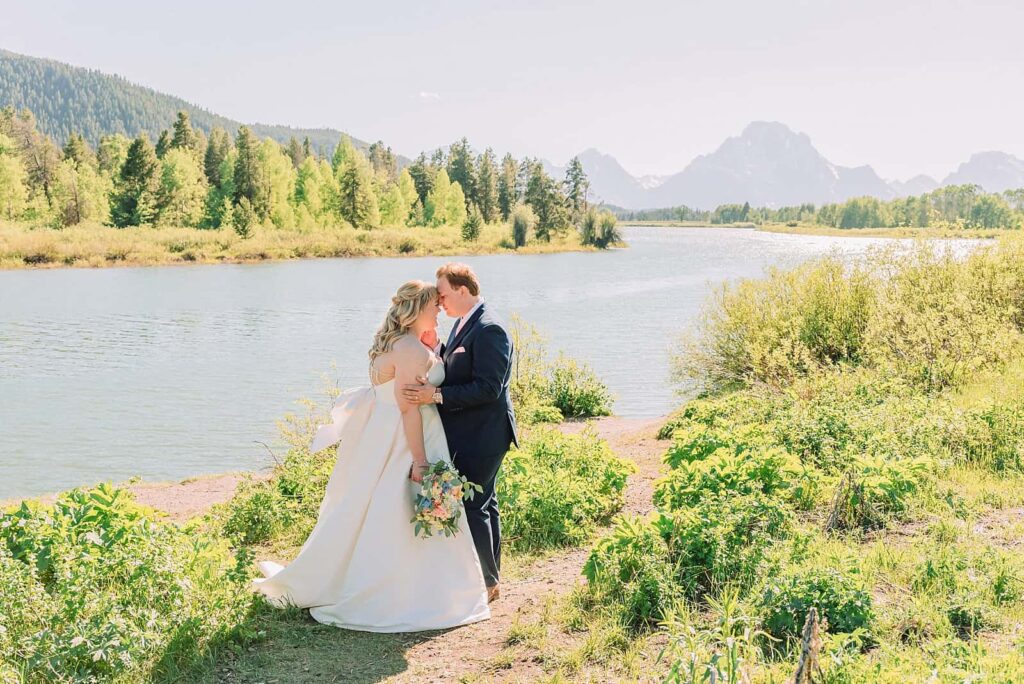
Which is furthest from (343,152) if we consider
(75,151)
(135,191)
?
(135,191)

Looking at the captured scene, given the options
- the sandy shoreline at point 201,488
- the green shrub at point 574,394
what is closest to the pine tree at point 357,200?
the green shrub at point 574,394

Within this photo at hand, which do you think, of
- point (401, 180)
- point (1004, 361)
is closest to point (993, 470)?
point (1004, 361)

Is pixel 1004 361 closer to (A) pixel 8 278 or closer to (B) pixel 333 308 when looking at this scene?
(B) pixel 333 308

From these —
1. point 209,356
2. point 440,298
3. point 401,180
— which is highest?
point 401,180

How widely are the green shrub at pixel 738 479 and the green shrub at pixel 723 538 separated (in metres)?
0.29

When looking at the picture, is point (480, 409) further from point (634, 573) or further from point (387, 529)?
point (634, 573)

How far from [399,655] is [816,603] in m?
2.37

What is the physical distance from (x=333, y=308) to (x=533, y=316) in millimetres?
9562

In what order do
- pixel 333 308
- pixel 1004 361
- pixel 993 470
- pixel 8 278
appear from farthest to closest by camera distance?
1. pixel 8 278
2. pixel 333 308
3. pixel 1004 361
4. pixel 993 470

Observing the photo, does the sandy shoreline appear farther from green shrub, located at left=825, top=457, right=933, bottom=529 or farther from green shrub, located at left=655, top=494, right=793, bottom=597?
green shrub, located at left=655, top=494, right=793, bottom=597

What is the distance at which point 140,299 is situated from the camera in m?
38.6

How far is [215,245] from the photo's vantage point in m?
65.0

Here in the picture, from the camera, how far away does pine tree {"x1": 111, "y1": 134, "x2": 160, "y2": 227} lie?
234 feet

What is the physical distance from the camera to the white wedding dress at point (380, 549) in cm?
511
